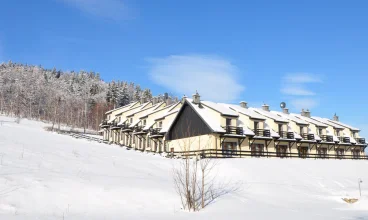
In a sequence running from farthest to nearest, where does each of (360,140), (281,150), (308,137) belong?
(360,140)
(308,137)
(281,150)

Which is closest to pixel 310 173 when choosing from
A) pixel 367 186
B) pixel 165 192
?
pixel 367 186

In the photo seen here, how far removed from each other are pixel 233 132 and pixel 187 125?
6.75 m

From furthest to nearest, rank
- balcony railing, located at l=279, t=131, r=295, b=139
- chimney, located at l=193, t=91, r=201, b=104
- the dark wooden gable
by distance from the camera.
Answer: balcony railing, located at l=279, t=131, r=295, b=139 < chimney, located at l=193, t=91, r=201, b=104 < the dark wooden gable

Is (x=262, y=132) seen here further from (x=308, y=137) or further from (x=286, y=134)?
(x=308, y=137)

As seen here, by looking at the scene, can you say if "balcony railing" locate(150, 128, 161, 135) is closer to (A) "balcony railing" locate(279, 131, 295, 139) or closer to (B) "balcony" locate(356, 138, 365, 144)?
(A) "balcony railing" locate(279, 131, 295, 139)

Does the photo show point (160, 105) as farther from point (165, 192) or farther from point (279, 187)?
point (165, 192)

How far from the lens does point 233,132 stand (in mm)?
36500

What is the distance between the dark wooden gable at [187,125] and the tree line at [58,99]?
43173mm

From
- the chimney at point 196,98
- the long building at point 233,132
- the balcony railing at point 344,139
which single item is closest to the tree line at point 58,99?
the long building at point 233,132

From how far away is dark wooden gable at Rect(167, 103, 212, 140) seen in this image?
3756 cm

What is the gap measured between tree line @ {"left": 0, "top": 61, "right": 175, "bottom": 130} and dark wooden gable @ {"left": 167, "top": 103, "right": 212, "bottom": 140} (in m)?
43.2

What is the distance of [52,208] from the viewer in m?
11.0

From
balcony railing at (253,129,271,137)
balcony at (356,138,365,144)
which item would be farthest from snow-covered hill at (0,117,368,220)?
balcony at (356,138,365,144)

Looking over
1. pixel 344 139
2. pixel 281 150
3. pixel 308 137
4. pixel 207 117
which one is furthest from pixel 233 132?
pixel 344 139
